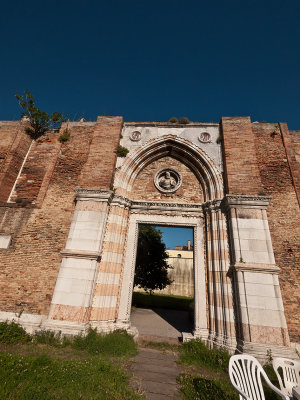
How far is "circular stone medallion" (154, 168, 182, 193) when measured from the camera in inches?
313

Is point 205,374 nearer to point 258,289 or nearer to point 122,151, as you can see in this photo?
point 258,289

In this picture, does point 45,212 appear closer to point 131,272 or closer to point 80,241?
point 80,241

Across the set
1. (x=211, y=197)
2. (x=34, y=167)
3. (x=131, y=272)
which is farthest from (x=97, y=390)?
(x=34, y=167)

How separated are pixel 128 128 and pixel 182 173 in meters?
3.12

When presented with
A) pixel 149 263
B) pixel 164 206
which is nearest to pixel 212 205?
pixel 164 206

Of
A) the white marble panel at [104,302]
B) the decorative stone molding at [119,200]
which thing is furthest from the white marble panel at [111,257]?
the decorative stone molding at [119,200]

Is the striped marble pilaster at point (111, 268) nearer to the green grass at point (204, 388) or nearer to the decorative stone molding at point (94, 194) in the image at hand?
the decorative stone molding at point (94, 194)

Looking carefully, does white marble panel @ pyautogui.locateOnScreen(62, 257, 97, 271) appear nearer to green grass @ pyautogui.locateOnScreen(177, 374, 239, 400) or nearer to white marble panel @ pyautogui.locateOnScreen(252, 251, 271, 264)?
green grass @ pyautogui.locateOnScreen(177, 374, 239, 400)

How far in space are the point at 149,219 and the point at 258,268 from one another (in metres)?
3.84

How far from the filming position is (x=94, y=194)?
6891mm

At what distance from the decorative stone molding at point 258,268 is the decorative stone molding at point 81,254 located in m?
4.15

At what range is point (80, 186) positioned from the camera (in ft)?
23.5

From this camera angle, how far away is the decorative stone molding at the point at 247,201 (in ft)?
20.5

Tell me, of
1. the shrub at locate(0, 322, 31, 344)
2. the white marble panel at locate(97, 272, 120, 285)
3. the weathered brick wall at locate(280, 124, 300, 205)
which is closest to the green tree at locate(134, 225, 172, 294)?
the white marble panel at locate(97, 272, 120, 285)
